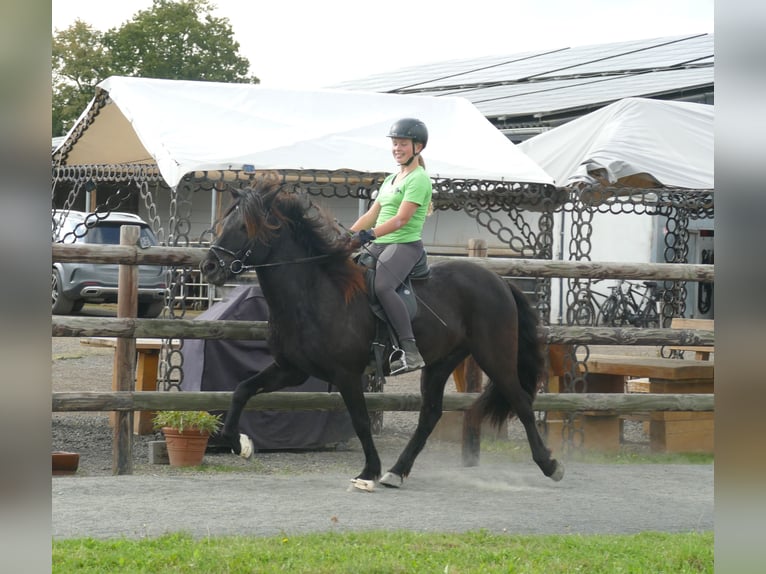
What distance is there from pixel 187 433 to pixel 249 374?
1.06 metres

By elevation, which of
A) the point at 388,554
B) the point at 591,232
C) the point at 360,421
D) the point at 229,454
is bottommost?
the point at 229,454

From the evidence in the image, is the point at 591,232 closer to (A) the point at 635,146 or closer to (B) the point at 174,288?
(A) the point at 635,146

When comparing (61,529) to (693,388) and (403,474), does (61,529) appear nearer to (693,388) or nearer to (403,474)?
(403,474)

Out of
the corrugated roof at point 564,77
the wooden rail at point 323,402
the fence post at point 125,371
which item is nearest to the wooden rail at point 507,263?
the fence post at point 125,371

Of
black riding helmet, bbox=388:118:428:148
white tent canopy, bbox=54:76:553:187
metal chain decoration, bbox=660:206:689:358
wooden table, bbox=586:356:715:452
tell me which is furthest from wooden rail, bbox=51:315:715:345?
metal chain decoration, bbox=660:206:689:358

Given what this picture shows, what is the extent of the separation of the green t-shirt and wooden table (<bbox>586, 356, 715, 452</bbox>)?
3.83 metres

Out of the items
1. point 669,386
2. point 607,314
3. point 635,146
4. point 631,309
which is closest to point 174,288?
point 669,386

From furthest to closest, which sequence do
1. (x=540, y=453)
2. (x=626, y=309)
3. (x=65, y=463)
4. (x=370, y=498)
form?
1. (x=626, y=309)
2. (x=65, y=463)
3. (x=540, y=453)
4. (x=370, y=498)

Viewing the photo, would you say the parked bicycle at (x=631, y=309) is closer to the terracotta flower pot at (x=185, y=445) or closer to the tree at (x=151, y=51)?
the terracotta flower pot at (x=185, y=445)

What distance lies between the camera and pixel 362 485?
7375 mm

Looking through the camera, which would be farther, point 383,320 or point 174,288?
point 174,288

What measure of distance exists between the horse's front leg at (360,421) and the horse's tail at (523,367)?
1.17 m

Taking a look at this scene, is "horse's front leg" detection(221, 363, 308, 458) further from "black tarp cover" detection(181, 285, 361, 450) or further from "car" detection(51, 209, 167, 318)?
"car" detection(51, 209, 167, 318)
